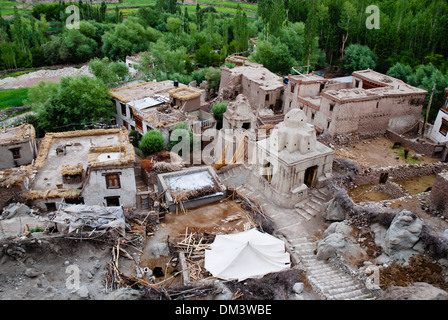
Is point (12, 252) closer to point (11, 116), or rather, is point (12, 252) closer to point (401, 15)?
point (11, 116)

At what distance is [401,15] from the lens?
54.6 metres

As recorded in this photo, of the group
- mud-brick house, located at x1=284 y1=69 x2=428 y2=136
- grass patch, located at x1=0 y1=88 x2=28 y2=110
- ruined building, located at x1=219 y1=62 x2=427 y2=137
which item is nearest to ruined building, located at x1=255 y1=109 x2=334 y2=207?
mud-brick house, located at x1=284 y1=69 x2=428 y2=136

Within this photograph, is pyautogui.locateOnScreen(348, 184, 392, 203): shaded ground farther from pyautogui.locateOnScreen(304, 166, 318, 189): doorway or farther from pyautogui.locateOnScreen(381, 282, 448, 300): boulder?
pyautogui.locateOnScreen(381, 282, 448, 300): boulder

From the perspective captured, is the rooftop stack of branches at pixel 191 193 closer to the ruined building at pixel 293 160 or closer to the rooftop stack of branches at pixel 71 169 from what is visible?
the ruined building at pixel 293 160

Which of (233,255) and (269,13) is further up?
(269,13)

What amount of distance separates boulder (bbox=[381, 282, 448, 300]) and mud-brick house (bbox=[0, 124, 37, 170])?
79.1 ft

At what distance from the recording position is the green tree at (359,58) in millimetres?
52781

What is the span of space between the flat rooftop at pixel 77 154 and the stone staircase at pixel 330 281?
461 inches

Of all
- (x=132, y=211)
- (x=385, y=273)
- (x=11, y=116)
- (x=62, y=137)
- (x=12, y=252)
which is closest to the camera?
(x=12, y=252)

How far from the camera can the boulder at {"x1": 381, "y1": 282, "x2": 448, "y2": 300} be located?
12531mm

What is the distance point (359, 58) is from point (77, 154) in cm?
4171

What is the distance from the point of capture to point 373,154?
103ft

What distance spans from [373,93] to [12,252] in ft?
95.6

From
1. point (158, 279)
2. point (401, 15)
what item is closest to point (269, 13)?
point (401, 15)
